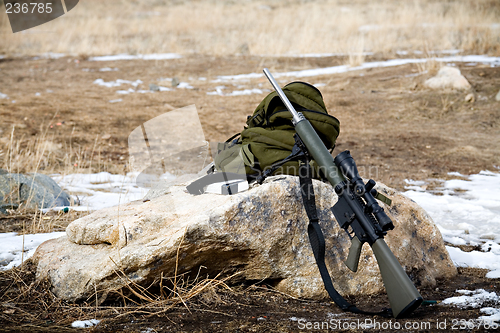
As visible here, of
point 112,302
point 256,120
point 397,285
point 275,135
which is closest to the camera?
point 397,285

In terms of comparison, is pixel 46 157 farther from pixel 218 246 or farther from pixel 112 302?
pixel 218 246

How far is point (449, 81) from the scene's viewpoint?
31.0 ft

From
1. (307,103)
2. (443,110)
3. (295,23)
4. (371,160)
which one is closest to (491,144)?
(443,110)

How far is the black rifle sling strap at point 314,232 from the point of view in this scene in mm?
2549

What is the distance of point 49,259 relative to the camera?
286cm

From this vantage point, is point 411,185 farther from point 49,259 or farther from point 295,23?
point 295,23

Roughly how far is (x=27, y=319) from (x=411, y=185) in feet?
16.0

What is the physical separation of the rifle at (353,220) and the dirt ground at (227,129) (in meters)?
0.21

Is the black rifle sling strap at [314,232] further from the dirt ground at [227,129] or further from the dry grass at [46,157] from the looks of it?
the dry grass at [46,157]

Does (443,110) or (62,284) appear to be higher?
(62,284)

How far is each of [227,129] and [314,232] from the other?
220 inches

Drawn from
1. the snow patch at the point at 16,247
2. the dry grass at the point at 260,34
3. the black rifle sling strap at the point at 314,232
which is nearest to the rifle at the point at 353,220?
the black rifle sling strap at the point at 314,232

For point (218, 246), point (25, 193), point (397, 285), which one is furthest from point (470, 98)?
point (25, 193)

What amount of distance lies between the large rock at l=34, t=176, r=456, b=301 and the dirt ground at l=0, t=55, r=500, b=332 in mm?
142
